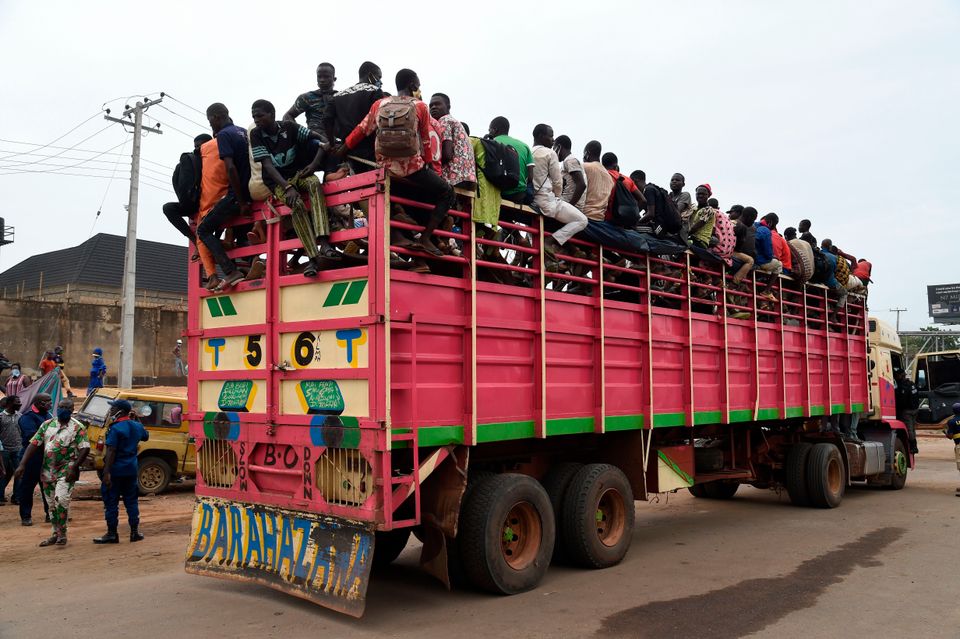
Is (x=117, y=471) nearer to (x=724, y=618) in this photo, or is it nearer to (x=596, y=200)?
(x=596, y=200)

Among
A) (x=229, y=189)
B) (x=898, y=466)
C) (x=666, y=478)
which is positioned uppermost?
(x=229, y=189)

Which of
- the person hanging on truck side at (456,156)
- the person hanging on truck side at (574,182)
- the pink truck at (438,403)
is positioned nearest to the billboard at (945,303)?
the pink truck at (438,403)

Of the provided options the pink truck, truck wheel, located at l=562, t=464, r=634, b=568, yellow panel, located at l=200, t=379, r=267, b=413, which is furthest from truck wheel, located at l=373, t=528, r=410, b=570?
yellow panel, located at l=200, t=379, r=267, b=413

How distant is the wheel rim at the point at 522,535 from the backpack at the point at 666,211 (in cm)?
349

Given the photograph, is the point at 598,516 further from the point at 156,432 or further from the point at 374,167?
the point at 156,432

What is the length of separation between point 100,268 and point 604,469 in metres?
40.3

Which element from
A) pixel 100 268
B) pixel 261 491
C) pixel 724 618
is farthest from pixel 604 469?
pixel 100 268

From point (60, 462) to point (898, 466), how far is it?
40.5 feet

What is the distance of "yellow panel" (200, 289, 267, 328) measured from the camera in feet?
19.7

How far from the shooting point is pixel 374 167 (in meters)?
5.92

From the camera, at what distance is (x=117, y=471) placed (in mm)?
8250

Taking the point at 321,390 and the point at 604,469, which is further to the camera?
the point at 604,469

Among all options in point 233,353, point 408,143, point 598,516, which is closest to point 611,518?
point 598,516

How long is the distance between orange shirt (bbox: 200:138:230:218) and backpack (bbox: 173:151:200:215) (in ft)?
0.15
